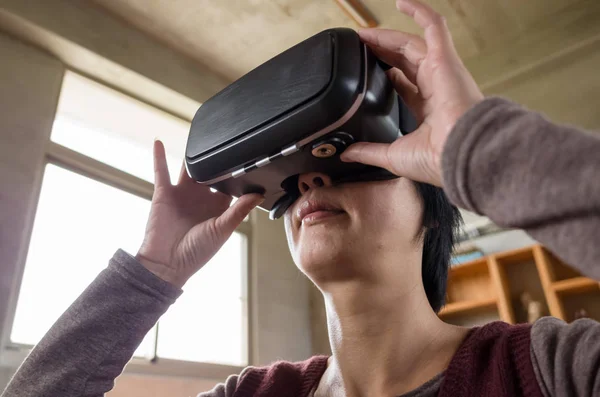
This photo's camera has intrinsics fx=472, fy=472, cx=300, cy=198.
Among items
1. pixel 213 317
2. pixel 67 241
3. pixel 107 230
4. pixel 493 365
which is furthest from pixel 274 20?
pixel 493 365

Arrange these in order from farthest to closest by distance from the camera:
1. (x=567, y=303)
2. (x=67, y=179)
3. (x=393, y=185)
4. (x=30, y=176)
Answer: (x=567, y=303)
(x=67, y=179)
(x=30, y=176)
(x=393, y=185)

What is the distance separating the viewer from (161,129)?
2.53 m

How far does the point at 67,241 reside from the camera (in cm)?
189

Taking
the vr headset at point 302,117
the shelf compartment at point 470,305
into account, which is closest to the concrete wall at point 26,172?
the shelf compartment at point 470,305

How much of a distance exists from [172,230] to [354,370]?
1.40 ft

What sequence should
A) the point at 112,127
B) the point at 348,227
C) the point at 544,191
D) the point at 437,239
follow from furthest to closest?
the point at 112,127 → the point at 437,239 → the point at 348,227 → the point at 544,191

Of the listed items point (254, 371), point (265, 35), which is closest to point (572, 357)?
point (254, 371)

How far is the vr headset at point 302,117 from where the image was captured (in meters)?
0.59

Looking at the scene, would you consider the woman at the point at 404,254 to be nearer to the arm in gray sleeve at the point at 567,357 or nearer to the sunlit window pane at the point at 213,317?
the arm in gray sleeve at the point at 567,357

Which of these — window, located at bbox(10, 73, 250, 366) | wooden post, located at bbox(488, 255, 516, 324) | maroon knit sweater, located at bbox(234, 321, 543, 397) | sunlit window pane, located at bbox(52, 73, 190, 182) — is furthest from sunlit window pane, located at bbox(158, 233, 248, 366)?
maroon knit sweater, located at bbox(234, 321, 543, 397)

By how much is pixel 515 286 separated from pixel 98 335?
2.16 meters

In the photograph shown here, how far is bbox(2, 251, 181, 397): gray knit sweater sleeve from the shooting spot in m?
0.75

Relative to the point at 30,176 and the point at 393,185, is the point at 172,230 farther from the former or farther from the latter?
the point at 30,176

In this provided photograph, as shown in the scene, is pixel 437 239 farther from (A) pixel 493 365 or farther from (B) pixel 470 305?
(B) pixel 470 305
